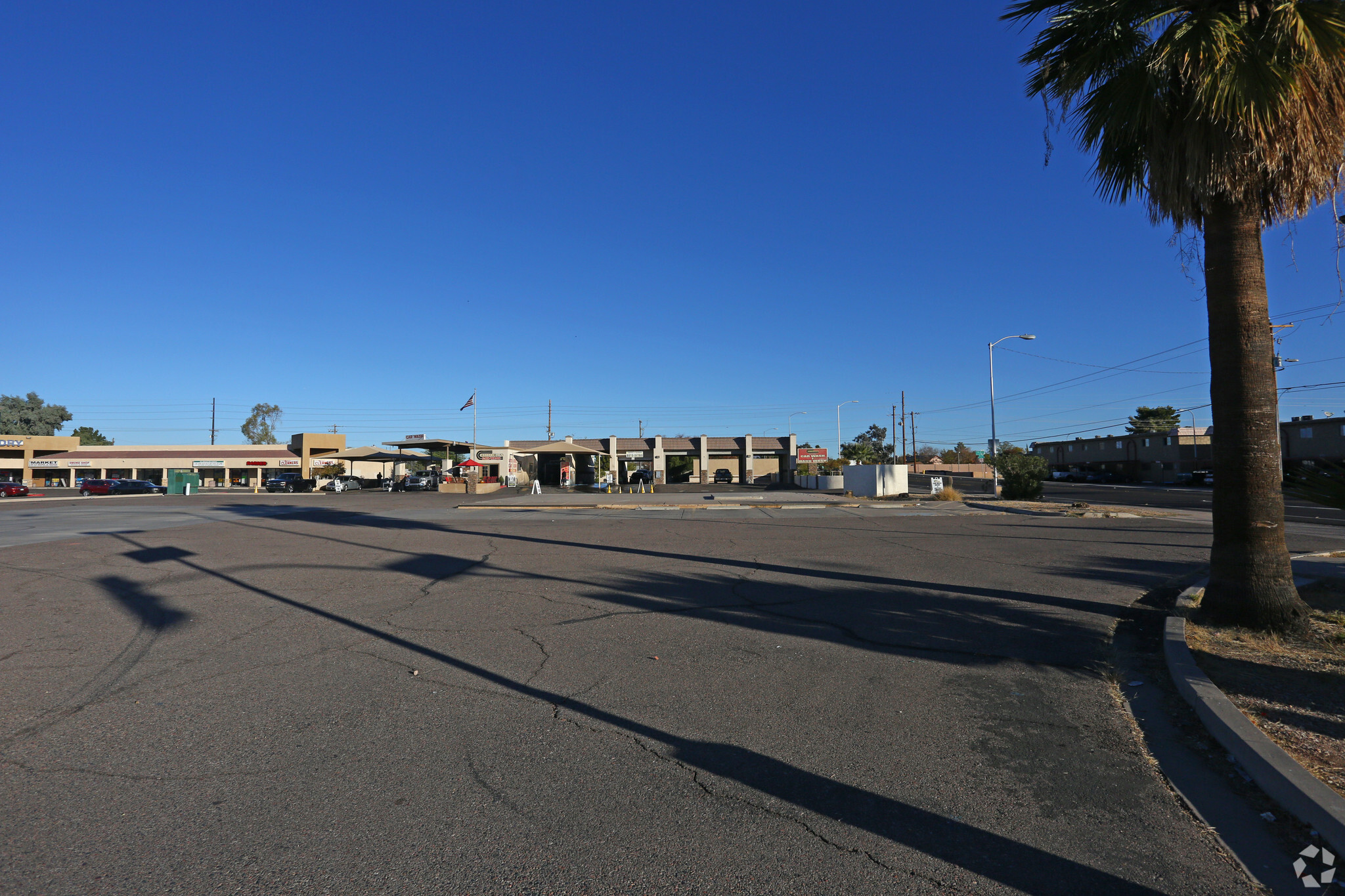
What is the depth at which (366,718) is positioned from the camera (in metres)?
5.24

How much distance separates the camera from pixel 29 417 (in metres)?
98.7

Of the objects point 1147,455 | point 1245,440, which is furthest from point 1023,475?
point 1147,455

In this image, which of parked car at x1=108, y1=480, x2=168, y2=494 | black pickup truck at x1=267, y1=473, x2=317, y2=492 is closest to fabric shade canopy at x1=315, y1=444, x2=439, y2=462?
black pickup truck at x1=267, y1=473, x2=317, y2=492

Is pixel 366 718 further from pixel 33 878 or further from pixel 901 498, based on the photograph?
pixel 901 498

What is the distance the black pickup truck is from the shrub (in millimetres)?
49530

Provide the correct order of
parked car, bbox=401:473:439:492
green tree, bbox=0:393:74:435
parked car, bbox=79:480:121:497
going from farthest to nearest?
green tree, bbox=0:393:74:435 < parked car, bbox=401:473:439:492 < parked car, bbox=79:480:121:497

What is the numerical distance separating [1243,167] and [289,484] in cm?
6174

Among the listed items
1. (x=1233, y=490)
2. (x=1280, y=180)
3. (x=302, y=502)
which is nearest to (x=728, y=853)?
(x=1233, y=490)

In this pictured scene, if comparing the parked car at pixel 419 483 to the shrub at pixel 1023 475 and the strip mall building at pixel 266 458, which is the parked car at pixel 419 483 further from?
the shrub at pixel 1023 475

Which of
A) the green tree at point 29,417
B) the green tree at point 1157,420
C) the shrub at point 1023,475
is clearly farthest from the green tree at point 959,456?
the green tree at point 29,417

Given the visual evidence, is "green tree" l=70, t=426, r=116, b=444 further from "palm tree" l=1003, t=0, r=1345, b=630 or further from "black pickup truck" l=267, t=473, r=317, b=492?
"palm tree" l=1003, t=0, r=1345, b=630

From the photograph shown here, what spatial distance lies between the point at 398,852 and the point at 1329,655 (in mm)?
7284

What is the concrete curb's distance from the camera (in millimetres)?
3527

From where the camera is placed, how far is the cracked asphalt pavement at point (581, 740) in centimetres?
333
